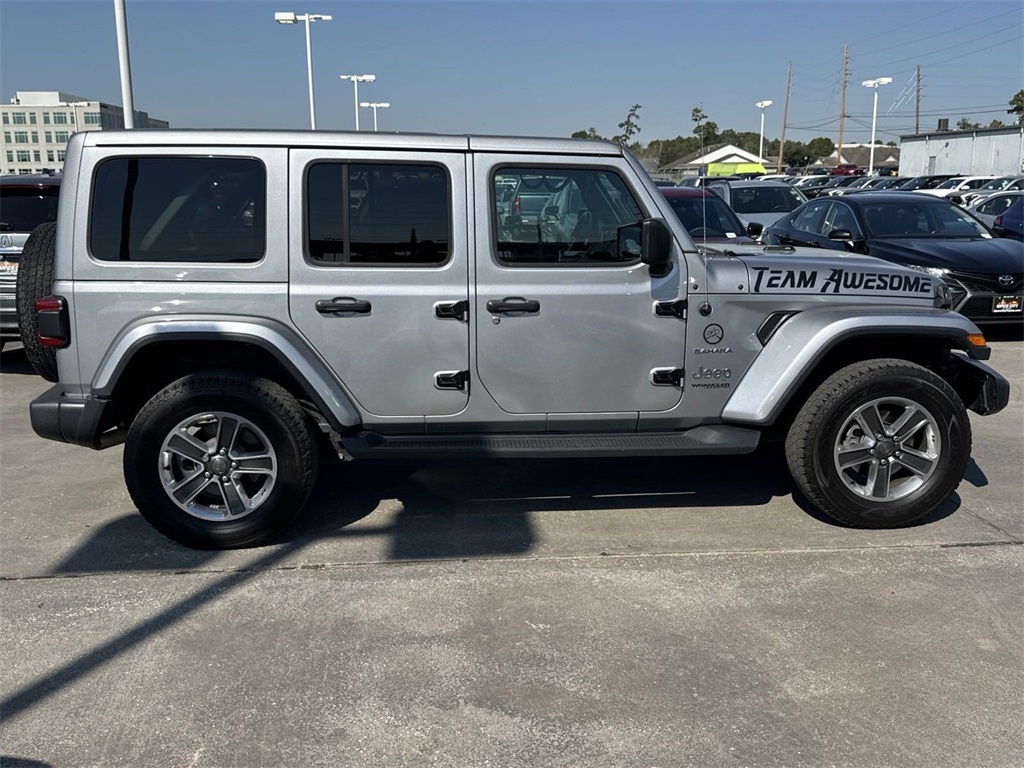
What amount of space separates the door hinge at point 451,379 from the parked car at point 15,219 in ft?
16.8

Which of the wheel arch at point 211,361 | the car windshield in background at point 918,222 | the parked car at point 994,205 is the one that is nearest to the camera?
the wheel arch at point 211,361

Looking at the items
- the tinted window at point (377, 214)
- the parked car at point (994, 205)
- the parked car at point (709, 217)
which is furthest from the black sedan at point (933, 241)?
the parked car at point (994, 205)

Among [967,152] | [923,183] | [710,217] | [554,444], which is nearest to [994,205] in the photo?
[710,217]

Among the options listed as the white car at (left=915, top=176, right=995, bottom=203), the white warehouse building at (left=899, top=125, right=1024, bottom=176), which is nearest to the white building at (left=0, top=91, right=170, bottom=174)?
the white car at (left=915, top=176, right=995, bottom=203)

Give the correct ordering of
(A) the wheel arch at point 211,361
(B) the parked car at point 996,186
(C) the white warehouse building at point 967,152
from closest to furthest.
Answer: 1. (A) the wheel arch at point 211,361
2. (B) the parked car at point 996,186
3. (C) the white warehouse building at point 967,152

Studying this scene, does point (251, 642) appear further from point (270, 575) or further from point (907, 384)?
point (907, 384)

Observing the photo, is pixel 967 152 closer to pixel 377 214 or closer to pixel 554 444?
pixel 554 444

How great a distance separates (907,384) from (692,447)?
111 centimetres

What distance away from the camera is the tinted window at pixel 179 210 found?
4.23m

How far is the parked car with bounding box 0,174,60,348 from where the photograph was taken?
7801mm

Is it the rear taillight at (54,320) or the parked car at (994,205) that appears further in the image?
the parked car at (994,205)

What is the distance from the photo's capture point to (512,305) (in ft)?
14.3

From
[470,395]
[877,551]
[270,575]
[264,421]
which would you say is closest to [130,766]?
[270,575]

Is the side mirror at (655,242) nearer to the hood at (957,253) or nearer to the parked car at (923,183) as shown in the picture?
the hood at (957,253)
